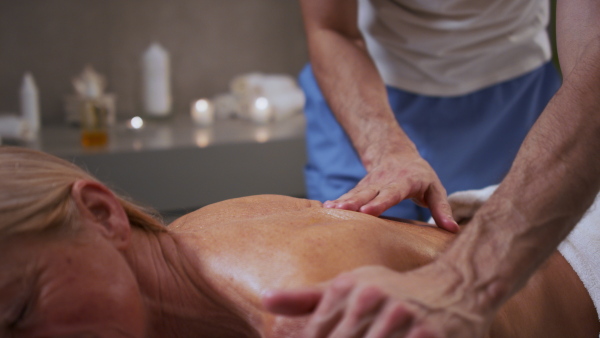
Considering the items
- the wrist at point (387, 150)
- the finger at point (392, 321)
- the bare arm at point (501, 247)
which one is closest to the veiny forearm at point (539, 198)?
the bare arm at point (501, 247)

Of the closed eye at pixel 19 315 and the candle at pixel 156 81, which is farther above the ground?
the closed eye at pixel 19 315

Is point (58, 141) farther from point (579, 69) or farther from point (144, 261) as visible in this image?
point (579, 69)

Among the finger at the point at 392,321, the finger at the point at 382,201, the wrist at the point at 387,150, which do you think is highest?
the finger at the point at 392,321

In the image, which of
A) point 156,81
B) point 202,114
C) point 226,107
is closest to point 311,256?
point 202,114

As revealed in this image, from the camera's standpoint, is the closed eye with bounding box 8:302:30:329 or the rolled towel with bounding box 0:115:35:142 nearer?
the closed eye with bounding box 8:302:30:329

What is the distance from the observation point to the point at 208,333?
1004 millimetres

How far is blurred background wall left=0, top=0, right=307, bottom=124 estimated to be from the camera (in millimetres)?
2748

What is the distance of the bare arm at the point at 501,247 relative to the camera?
2.19 ft

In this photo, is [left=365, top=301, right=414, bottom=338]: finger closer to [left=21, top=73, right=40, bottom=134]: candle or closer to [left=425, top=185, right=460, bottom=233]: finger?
[left=425, top=185, right=460, bottom=233]: finger

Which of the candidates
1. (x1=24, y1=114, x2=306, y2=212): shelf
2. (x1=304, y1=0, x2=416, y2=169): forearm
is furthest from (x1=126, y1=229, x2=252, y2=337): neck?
(x1=24, y1=114, x2=306, y2=212): shelf

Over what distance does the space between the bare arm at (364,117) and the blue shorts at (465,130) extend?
5.8 inches

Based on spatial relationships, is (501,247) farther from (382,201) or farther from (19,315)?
(19,315)

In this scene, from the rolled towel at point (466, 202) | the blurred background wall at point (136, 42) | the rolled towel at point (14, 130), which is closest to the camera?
the rolled towel at point (466, 202)

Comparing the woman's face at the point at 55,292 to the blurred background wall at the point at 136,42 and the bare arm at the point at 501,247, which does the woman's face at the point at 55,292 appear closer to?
the bare arm at the point at 501,247
